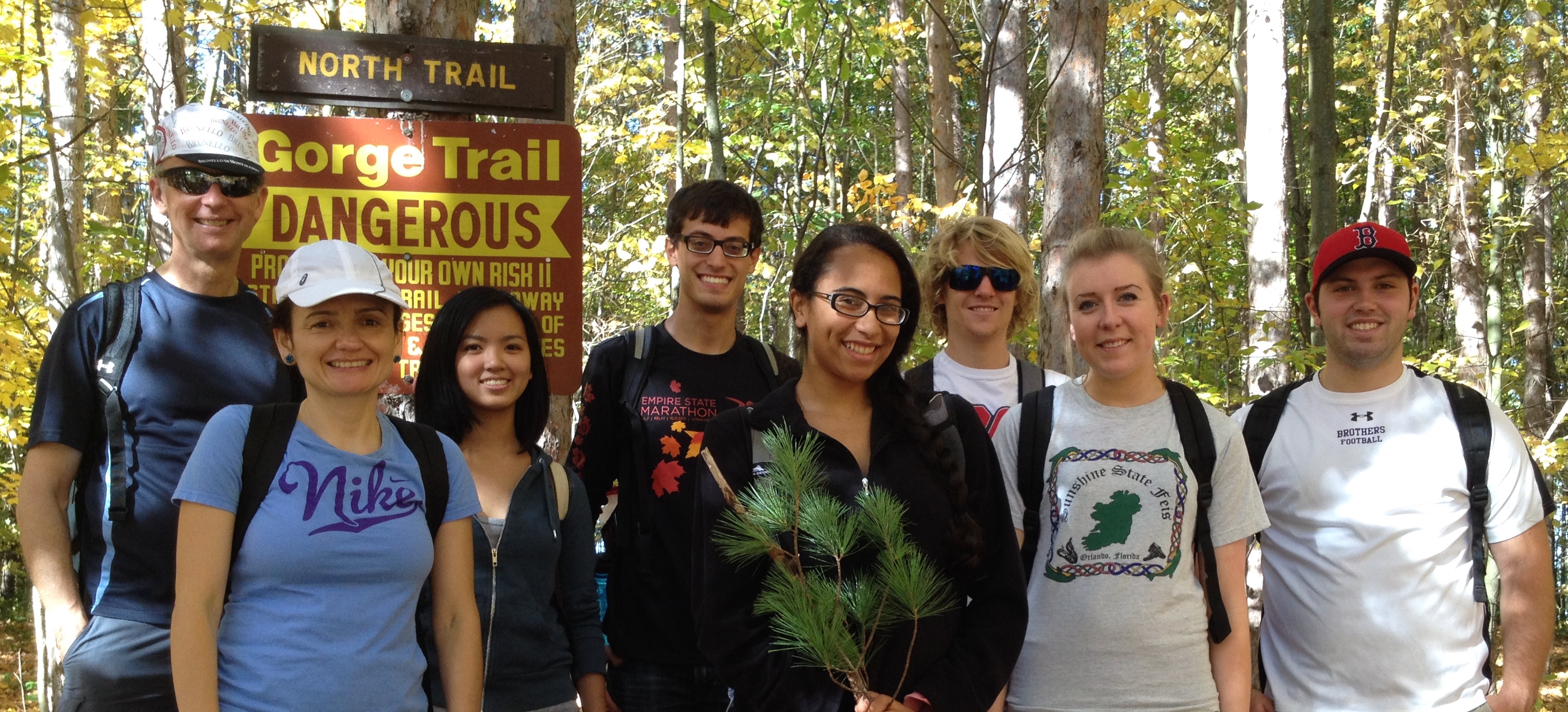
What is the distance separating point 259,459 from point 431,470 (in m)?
0.36

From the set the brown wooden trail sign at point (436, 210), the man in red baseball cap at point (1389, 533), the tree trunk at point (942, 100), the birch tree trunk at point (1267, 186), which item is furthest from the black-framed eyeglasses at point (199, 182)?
the tree trunk at point (942, 100)

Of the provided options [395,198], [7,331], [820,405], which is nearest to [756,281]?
[7,331]

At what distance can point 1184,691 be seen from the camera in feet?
8.75

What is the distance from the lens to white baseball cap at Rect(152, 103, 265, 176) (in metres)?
2.90

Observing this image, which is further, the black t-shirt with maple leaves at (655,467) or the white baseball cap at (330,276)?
the black t-shirt with maple leaves at (655,467)

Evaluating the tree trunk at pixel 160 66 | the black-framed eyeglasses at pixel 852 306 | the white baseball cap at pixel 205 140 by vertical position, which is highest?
the tree trunk at pixel 160 66

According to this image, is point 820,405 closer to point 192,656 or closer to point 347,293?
point 347,293

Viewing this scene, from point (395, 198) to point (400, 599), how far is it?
5.48ft

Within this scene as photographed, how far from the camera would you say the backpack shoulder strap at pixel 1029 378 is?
3.59 m

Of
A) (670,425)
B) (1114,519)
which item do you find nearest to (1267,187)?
(1114,519)

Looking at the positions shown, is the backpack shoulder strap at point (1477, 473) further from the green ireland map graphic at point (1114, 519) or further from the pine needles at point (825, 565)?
the pine needles at point (825, 565)

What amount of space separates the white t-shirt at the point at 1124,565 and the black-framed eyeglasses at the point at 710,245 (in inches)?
42.1

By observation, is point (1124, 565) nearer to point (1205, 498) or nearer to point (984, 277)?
point (1205, 498)

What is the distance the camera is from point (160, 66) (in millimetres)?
9172
